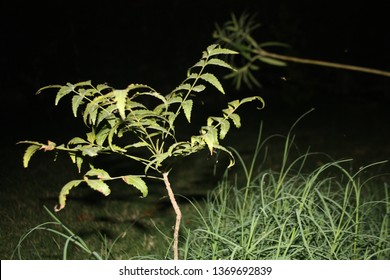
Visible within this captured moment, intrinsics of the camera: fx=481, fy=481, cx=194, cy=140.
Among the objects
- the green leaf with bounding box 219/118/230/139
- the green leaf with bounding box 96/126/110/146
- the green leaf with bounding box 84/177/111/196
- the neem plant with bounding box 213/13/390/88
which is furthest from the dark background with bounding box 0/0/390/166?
the green leaf with bounding box 84/177/111/196

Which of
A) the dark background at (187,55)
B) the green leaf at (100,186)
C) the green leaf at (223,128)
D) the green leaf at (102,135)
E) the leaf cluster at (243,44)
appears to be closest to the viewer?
the leaf cluster at (243,44)

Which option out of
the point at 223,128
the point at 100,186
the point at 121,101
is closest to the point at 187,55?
the point at 223,128

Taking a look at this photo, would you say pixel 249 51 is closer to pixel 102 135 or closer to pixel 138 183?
pixel 138 183

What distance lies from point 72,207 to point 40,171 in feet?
4.42

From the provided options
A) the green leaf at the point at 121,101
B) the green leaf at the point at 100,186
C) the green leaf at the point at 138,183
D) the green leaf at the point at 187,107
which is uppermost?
the green leaf at the point at 121,101

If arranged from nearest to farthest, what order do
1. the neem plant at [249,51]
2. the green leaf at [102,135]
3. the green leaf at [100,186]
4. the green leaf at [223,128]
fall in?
1. the neem plant at [249,51]
2. the green leaf at [100,186]
3. the green leaf at [223,128]
4. the green leaf at [102,135]

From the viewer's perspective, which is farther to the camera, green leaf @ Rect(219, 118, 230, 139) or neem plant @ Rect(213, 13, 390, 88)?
green leaf @ Rect(219, 118, 230, 139)

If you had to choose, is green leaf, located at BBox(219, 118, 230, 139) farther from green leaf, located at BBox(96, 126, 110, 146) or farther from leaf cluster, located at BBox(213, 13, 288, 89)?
green leaf, located at BBox(96, 126, 110, 146)

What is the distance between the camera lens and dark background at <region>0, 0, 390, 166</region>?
750cm

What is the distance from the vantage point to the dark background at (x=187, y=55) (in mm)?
7496

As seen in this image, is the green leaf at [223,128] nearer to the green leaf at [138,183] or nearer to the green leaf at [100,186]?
the green leaf at [138,183]

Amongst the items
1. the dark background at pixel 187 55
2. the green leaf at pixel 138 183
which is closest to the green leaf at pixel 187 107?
the green leaf at pixel 138 183

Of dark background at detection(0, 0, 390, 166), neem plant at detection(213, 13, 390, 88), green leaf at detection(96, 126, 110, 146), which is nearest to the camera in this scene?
neem plant at detection(213, 13, 390, 88)

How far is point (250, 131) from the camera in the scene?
828 centimetres
